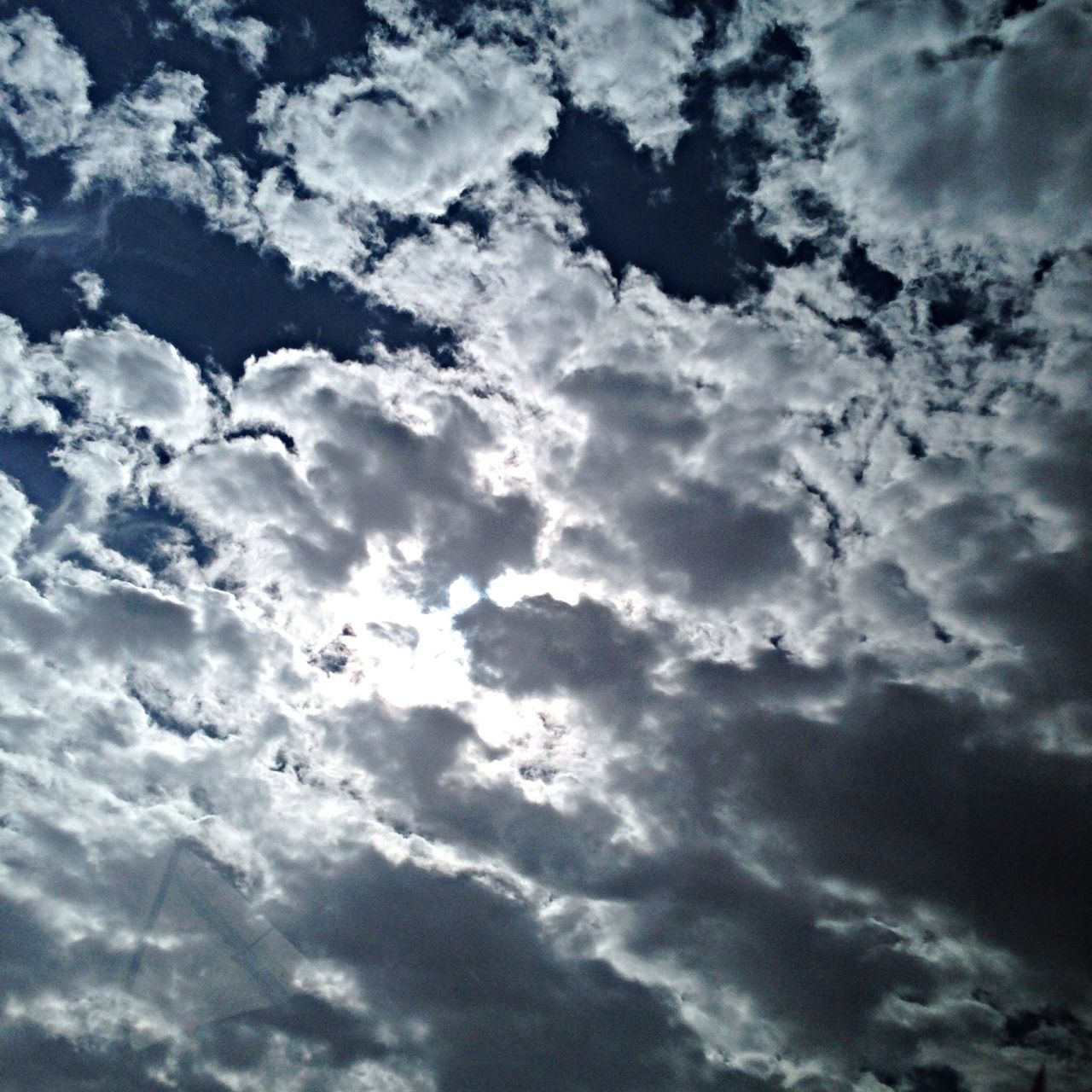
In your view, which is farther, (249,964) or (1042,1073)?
(249,964)

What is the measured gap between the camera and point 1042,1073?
902 inches

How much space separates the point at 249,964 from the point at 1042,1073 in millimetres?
48575

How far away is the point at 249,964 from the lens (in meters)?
46.5
